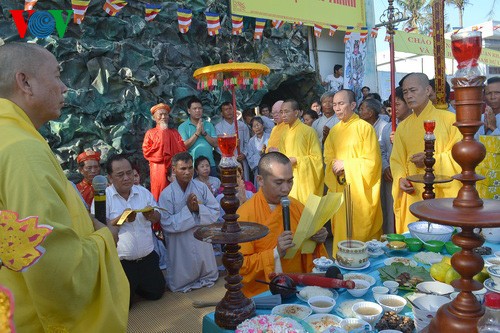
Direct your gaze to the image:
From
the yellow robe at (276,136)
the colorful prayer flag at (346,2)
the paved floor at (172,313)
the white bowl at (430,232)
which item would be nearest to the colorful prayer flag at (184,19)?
the colorful prayer flag at (346,2)

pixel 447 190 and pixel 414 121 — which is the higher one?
pixel 414 121

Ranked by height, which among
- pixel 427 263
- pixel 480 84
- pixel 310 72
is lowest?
pixel 427 263

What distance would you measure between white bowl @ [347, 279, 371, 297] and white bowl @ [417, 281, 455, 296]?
229 millimetres

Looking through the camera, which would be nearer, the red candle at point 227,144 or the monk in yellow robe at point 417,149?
the red candle at point 227,144

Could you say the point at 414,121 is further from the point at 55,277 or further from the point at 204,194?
the point at 55,277

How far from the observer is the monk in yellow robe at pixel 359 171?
14.9ft

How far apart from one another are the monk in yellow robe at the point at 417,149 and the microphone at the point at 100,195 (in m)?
2.62

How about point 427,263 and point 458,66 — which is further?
point 427,263

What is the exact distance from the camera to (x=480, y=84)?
1.10 metres

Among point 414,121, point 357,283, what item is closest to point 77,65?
point 414,121

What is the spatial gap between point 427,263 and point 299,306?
0.95 metres

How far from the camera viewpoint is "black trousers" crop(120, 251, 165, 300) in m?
3.90

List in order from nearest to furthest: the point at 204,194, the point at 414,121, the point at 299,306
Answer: the point at 299,306 < the point at 414,121 < the point at 204,194

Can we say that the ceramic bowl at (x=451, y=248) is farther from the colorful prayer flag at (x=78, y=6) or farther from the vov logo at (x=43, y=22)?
the colorful prayer flag at (x=78, y=6)
